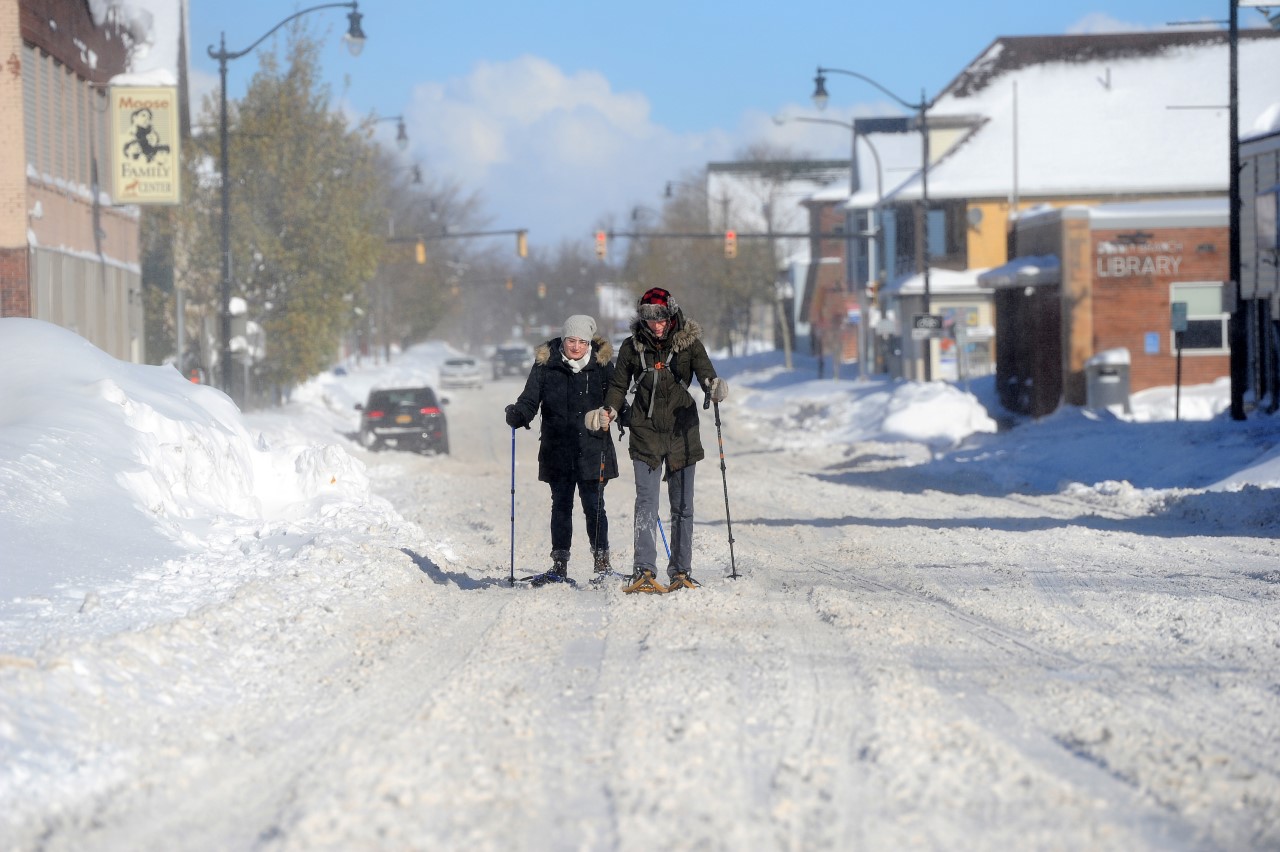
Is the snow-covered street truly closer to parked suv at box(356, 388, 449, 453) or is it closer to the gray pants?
the gray pants

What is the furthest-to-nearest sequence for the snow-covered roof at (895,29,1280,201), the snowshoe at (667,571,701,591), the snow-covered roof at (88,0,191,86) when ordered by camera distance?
the snow-covered roof at (895,29,1280,201), the snow-covered roof at (88,0,191,86), the snowshoe at (667,571,701,591)

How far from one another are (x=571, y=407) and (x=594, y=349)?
440 millimetres

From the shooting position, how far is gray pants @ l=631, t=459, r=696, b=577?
9.88 metres

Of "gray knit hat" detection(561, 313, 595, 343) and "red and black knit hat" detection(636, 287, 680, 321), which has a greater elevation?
"red and black knit hat" detection(636, 287, 680, 321)

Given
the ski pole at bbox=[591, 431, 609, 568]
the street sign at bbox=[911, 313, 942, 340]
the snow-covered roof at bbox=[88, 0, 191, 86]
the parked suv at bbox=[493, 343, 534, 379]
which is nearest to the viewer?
the ski pole at bbox=[591, 431, 609, 568]

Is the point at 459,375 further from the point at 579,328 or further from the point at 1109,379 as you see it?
the point at 579,328

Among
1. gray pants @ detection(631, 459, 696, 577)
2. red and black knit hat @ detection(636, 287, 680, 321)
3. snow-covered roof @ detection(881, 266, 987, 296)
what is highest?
snow-covered roof @ detection(881, 266, 987, 296)

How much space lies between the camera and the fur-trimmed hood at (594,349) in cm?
1051

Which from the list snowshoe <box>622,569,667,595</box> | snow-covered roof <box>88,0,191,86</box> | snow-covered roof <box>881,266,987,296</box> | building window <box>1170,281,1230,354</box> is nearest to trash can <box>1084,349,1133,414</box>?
building window <box>1170,281,1230,354</box>

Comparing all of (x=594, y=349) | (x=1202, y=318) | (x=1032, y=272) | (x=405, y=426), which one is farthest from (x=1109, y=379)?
(x=594, y=349)

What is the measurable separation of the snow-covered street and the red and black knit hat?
1.78m

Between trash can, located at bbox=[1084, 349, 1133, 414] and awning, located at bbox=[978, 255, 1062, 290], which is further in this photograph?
awning, located at bbox=[978, 255, 1062, 290]

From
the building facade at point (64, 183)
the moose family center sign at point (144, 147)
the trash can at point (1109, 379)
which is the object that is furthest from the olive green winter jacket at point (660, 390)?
the trash can at point (1109, 379)

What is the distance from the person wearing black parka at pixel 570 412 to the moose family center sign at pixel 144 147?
20170 mm
